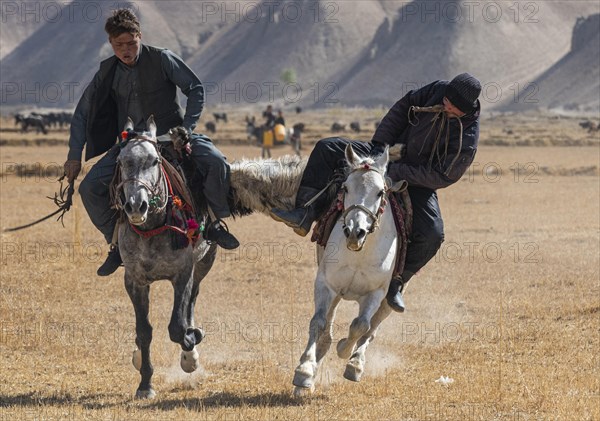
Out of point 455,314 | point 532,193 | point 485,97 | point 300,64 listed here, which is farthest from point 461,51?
point 455,314

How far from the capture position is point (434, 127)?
346 inches

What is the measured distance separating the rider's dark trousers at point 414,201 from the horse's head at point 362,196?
30.7 inches

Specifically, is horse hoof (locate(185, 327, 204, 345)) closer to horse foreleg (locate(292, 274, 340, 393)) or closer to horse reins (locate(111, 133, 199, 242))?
horse reins (locate(111, 133, 199, 242))

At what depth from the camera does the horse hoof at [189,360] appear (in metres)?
8.58

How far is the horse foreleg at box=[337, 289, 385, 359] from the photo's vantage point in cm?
796

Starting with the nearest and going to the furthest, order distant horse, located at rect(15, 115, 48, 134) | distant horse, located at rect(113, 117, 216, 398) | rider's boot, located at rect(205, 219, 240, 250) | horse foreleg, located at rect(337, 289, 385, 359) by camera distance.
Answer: distant horse, located at rect(113, 117, 216, 398), horse foreleg, located at rect(337, 289, 385, 359), rider's boot, located at rect(205, 219, 240, 250), distant horse, located at rect(15, 115, 48, 134)

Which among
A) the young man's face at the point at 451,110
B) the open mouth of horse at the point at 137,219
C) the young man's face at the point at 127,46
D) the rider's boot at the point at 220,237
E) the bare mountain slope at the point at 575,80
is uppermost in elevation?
the bare mountain slope at the point at 575,80

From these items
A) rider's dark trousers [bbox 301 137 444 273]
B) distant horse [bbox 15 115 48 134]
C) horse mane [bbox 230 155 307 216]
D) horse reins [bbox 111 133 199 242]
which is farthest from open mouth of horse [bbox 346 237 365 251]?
distant horse [bbox 15 115 48 134]

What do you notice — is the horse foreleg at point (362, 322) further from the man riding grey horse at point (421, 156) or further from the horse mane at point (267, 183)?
the horse mane at point (267, 183)

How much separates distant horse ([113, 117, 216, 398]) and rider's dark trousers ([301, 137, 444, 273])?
4.12 feet

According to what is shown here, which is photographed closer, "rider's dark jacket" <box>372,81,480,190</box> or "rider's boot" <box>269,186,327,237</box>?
"rider's dark jacket" <box>372,81,480,190</box>

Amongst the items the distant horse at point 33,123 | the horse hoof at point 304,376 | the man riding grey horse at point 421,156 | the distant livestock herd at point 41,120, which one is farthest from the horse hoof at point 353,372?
the distant horse at point 33,123

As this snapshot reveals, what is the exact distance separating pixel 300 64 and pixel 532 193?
552 ft

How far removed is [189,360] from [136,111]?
2132 millimetres
